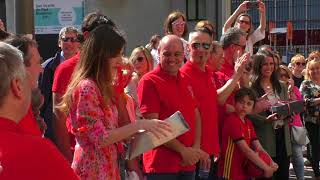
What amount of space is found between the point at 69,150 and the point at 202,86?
1.58m

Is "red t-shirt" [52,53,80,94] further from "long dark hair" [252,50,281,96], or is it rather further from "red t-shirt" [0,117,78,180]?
"long dark hair" [252,50,281,96]

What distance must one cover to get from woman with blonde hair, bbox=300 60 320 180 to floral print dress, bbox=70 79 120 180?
232 inches

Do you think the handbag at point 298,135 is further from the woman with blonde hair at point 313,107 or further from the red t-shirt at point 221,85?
the red t-shirt at point 221,85

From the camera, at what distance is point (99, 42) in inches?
143

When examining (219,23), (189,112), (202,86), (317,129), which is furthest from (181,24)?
(219,23)

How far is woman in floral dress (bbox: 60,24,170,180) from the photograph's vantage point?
11.4ft

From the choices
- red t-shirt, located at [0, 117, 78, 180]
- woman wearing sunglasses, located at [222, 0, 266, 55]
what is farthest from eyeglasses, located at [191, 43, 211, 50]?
red t-shirt, located at [0, 117, 78, 180]

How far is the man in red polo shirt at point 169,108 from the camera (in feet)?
14.9

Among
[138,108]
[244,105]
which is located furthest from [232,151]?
[138,108]

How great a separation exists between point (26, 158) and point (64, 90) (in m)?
2.48

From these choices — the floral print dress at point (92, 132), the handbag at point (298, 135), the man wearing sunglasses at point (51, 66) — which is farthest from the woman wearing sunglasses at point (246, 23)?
the floral print dress at point (92, 132)

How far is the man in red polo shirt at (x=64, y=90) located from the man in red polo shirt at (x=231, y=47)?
1879mm

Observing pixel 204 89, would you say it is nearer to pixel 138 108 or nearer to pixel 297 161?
pixel 138 108

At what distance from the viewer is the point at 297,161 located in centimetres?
793
